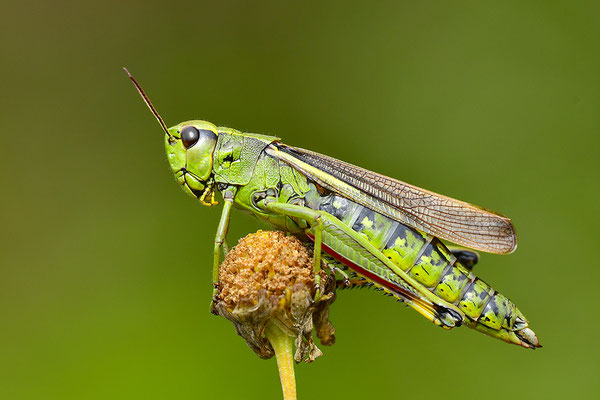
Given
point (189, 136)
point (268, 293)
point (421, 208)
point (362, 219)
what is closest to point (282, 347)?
point (268, 293)

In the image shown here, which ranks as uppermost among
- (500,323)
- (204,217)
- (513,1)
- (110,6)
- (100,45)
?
(513,1)

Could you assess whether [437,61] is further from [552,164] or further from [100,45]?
[100,45]

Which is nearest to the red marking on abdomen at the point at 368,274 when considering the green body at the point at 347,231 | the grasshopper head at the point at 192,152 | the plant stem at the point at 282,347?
the green body at the point at 347,231

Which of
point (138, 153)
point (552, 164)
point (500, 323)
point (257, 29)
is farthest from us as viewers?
point (257, 29)

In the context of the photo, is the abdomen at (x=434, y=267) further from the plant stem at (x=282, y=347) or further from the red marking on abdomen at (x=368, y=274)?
the plant stem at (x=282, y=347)

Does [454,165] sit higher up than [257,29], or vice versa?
[257,29]

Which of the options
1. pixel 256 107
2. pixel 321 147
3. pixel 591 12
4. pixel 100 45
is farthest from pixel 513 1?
pixel 100 45
